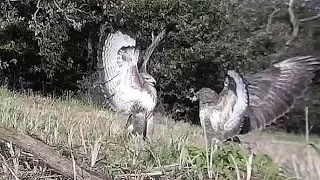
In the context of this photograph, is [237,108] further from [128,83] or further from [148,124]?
[128,83]

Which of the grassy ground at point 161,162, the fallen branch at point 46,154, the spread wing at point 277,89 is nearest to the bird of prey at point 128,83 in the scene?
the spread wing at point 277,89

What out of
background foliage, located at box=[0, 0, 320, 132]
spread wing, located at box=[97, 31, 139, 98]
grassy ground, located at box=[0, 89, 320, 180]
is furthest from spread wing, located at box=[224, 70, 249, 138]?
background foliage, located at box=[0, 0, 320, 132]

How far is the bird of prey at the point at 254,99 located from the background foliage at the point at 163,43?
357 inches

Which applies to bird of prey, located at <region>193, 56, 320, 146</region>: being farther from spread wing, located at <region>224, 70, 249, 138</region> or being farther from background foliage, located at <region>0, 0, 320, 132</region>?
background foliage, located at <region>0, 0, 320, 132</region>

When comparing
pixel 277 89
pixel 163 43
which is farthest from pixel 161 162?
pixel 163 43

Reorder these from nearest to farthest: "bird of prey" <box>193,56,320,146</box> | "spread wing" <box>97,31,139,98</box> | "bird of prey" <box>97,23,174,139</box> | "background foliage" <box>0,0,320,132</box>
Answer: "bird of prey" <box>193,56,320,146</box> → "bird of prey" <box>97,23,174,139</box> → "spread wing" <box>97,31,139,98</box> → "background foliage" <box>0,0,320,132</box>

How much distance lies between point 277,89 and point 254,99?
0.16 meters

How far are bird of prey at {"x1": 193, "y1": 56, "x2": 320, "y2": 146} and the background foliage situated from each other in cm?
908

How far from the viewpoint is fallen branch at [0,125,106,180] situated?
1991 millimetres

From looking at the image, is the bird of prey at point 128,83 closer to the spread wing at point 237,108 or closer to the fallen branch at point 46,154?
the spread wing at point 237,108

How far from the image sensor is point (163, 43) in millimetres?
13883

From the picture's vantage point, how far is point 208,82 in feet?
52.3

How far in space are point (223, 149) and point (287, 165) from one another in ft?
1.26

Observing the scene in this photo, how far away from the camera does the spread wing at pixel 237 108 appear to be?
320 cm
